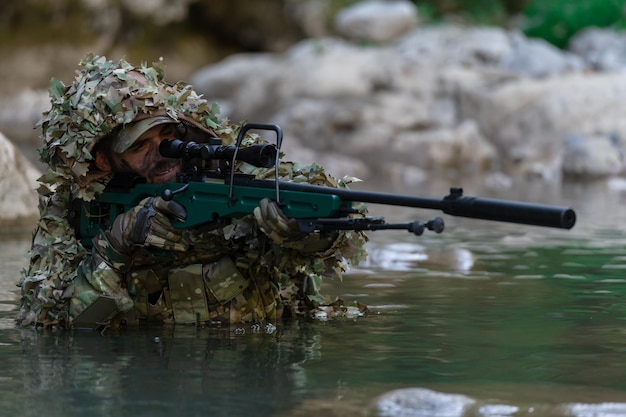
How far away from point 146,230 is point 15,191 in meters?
6.09

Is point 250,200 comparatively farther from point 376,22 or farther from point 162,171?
point 376,22

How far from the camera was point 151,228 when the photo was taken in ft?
20.8

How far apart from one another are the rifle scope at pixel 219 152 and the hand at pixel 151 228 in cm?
28

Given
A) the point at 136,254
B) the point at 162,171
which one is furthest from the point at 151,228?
the point at 162,171

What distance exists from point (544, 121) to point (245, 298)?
1709cm

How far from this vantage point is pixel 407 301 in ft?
25.7

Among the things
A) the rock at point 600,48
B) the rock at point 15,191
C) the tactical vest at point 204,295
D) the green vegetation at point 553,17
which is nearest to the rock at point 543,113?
the rock at point 600,48

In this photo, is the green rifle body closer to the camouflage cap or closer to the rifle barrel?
the rifle barrel

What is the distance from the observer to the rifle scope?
609 centimetres

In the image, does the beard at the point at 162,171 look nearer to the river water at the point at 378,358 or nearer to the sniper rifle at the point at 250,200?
the sniper rifle at the point at 250,200

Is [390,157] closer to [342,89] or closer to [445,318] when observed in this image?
[342,89]

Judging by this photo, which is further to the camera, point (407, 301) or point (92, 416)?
point (407, 301)

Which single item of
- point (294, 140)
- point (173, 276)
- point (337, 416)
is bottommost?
point (337, 416)

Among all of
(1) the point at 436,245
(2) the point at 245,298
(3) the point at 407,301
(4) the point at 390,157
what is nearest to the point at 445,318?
(3) the point at 407,301
